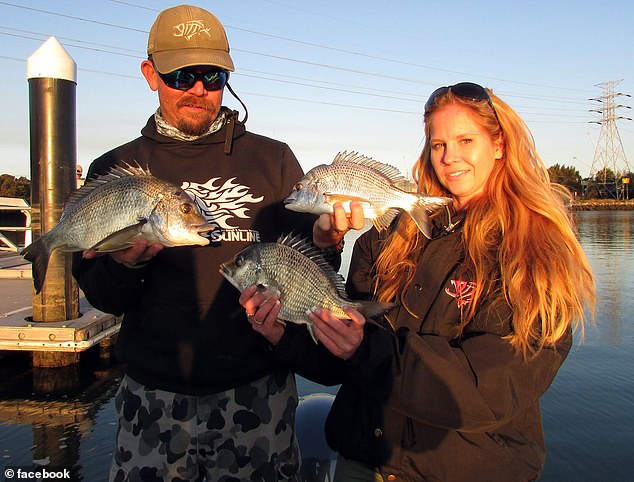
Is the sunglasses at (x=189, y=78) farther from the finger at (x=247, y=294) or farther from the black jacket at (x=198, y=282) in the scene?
the finger at (x=247, y=294)

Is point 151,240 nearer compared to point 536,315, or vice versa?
point 536,315

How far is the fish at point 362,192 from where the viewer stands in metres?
3.57

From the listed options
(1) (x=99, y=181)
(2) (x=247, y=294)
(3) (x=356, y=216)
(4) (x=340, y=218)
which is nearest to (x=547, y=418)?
(3) (x=356, y=216)

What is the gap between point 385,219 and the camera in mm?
3869

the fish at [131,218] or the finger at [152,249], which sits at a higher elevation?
the fish at [131,218]

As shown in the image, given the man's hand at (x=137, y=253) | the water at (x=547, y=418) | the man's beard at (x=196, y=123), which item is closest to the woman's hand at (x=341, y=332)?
the man's hand at (x=137, y=253)

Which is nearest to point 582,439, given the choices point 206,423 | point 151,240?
point 206,423

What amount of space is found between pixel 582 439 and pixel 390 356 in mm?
6601

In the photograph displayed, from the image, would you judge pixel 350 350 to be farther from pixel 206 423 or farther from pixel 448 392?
pixel 206 423

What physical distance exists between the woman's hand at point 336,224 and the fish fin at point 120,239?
1.20m

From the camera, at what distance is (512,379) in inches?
103

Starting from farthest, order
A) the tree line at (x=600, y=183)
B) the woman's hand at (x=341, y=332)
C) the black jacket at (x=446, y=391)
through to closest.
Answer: the tree line at (x=600, y=183) < the woman's hand at (x=341, y=332) < the black jacket at (x=446, y=391)

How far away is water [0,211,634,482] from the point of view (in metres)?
7.07
